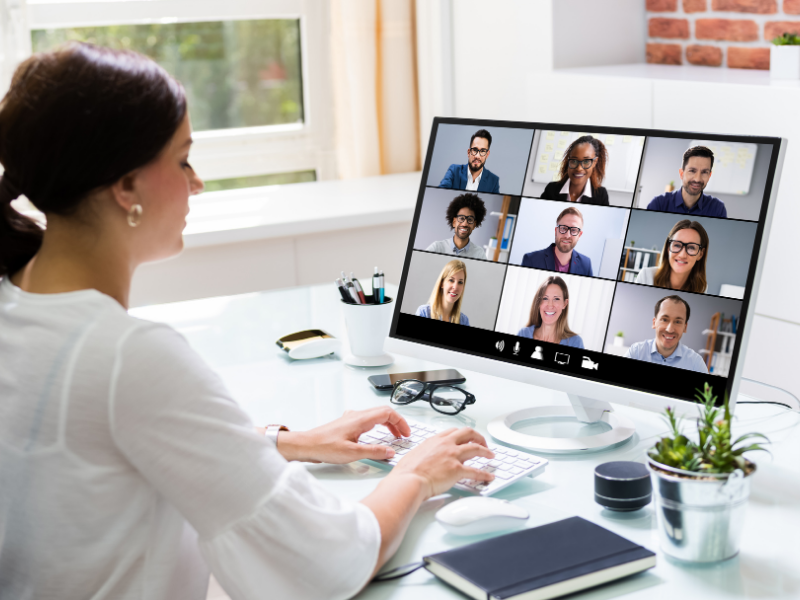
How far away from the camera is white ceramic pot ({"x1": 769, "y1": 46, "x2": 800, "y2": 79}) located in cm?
196

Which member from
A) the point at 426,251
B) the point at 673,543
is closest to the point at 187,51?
the point at 426,251

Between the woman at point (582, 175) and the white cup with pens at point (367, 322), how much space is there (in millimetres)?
404

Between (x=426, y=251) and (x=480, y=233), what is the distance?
11 centimetres

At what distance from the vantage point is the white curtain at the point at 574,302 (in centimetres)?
117

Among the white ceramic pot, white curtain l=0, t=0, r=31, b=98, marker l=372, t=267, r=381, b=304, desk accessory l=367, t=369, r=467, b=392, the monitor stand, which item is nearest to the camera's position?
the monitor stand

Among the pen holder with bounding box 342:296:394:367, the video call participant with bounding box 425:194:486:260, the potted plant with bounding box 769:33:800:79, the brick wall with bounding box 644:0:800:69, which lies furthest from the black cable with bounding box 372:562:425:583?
the brick wall with bounding box 644:0:800:69

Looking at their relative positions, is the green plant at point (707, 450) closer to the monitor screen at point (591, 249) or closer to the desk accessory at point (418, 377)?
the monitor screen at point (591, 249)

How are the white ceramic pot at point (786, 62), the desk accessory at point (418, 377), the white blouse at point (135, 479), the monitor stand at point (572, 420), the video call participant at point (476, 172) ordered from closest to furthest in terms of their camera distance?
the white blouse at point (135, 479) < the monitor stand at point (572, 420) < the video call participant at point (476, 172) < the desk accessory at point (418, 377) < the white ceramic pot at point (786, 62)

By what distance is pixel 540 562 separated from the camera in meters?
0.88

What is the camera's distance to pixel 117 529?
878 mm

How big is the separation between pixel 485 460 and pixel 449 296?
294 mm

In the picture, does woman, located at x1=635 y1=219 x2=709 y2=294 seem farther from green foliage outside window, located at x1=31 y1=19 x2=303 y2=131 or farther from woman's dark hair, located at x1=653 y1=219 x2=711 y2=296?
green foliage outside window, located at x1=31 y1=19 x2=303 y2=131

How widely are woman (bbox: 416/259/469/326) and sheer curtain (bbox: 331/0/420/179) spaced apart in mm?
1967

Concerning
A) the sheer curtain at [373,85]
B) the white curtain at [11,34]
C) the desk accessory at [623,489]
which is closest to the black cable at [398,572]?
the desk accessory at [623,489]
